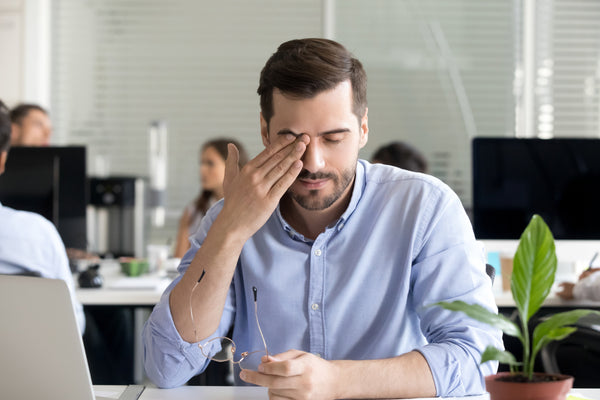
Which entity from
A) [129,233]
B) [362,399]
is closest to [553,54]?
[129,233]

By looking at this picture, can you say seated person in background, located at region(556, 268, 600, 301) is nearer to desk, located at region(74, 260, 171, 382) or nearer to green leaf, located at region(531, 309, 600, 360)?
desk, located at region(74, 260, 171, 382)

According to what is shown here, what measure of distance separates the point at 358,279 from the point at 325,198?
183 mm

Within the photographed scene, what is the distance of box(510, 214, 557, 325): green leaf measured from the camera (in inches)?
38.5

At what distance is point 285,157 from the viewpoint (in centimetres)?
146

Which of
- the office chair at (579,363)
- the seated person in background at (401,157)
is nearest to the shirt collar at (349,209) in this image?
the office chair at (579,363)

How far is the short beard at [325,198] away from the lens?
59.5 inches

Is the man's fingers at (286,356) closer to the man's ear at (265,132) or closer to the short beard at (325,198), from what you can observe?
the short beard at (325,198)

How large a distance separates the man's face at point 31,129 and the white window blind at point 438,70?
228 centimetres

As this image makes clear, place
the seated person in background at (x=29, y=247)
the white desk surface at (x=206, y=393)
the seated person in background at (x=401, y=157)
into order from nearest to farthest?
the white desk surface at (x=206, y=393) < the seated person in background at (x=29, y=247) < the seated person in background at (x=401, y=157)

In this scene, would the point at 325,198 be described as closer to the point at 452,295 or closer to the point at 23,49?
the point at 452,295

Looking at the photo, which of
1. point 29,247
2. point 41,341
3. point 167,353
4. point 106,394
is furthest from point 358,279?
point 29,247

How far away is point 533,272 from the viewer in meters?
0.98

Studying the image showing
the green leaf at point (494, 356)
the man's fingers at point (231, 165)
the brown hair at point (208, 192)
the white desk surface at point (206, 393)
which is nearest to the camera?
the green leaf at point (494, 356)

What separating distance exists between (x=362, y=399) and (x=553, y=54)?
4.91 metres
